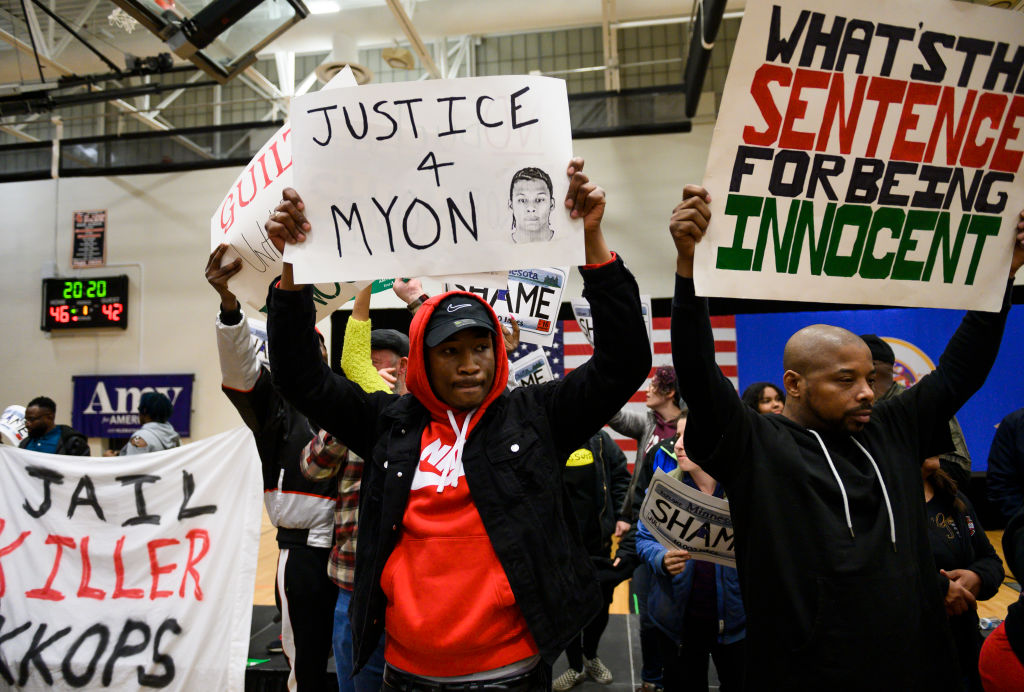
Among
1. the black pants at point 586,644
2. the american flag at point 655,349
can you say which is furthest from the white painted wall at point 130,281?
the black pants at point 586,644

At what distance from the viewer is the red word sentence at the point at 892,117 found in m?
1.42

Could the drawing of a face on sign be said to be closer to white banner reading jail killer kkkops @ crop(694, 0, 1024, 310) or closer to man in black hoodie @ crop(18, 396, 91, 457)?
white banner reading jail killer kkkops @ crop(694, 0, 1024, 310)

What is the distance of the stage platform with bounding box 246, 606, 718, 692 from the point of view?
3148 mm

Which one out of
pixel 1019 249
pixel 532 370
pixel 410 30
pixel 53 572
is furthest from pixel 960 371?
pixel 410 30

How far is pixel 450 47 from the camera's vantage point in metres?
8.98

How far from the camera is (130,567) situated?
106 inches

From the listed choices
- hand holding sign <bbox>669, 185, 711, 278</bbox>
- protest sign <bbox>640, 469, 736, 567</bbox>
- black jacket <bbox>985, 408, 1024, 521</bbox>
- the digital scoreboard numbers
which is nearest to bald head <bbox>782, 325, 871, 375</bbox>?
hand holding sign <bbox>669, 185, 711, 278</bbox>

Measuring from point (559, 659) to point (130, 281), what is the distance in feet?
26.5

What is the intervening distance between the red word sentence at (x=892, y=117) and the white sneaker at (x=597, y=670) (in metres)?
2.83

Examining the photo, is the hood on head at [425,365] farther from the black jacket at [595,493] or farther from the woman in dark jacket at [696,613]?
the black jacket at [595,493]

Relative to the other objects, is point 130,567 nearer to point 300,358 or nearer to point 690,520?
point 300,358

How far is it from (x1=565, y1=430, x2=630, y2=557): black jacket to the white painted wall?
5370 mm

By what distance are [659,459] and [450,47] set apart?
26.2 feet

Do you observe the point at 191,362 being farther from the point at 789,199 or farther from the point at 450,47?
the point at 789,199
